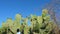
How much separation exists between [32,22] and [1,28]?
111 inches

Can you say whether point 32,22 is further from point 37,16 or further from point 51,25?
point 51,25

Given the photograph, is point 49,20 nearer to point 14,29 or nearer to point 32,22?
point 32,22

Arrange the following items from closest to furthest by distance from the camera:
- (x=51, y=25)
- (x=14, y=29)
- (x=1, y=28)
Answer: (x=51, y=25) → (x=14, y=29) → (x=1, y=28)

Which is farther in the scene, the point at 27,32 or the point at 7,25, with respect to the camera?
the point at 7,25

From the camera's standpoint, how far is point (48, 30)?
11.5 metres

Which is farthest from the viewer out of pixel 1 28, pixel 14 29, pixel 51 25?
pixel 1 28

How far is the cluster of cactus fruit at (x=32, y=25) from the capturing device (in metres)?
11.3

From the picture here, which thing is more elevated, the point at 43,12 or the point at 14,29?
the point at 43,12

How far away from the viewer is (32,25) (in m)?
11.7

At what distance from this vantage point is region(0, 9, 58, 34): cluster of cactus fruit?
11.3m

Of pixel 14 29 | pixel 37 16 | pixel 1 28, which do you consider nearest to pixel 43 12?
pixel 37 16

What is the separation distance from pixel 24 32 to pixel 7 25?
1.59m

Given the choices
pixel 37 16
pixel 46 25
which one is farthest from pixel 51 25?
pixel 37 16

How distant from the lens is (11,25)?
12344mm
